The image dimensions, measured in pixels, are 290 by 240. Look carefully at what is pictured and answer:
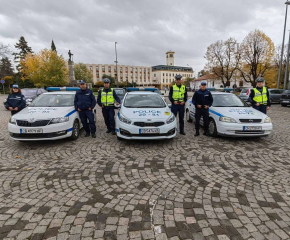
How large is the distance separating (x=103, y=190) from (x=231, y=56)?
112ft

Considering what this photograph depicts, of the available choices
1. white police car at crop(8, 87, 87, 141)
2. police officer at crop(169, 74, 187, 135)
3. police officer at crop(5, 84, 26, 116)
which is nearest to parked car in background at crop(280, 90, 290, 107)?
police officer at crop(169, 74, 187, 135)

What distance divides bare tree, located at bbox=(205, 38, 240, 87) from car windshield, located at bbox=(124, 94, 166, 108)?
94.5 ft

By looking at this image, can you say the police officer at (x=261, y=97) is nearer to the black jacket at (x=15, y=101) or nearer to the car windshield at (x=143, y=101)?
the car windshield at (x=143, y=101)

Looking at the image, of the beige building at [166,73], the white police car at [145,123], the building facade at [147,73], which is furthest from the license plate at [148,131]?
the beige building at [166,73]

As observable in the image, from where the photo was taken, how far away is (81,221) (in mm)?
2475

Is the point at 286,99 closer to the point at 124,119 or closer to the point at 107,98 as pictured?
the point at 107,98

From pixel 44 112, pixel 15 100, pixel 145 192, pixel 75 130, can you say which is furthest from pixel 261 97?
pixel 15 100

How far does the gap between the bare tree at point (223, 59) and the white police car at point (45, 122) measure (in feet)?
102

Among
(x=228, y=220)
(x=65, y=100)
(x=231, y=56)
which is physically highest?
(x=231, y=56)

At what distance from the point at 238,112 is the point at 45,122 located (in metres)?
5.85

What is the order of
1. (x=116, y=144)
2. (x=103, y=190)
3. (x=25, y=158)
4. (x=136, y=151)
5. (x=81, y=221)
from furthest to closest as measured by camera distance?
(x=116, y=144) → (x=136, y=151) → (x=25, y=158) → (x=103, y=190) → (x=81, y=221)

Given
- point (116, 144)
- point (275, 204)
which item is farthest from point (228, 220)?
point (116, 144)

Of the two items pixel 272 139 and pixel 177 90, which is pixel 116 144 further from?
pixel 272 139

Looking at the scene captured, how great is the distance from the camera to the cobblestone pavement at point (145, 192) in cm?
235
